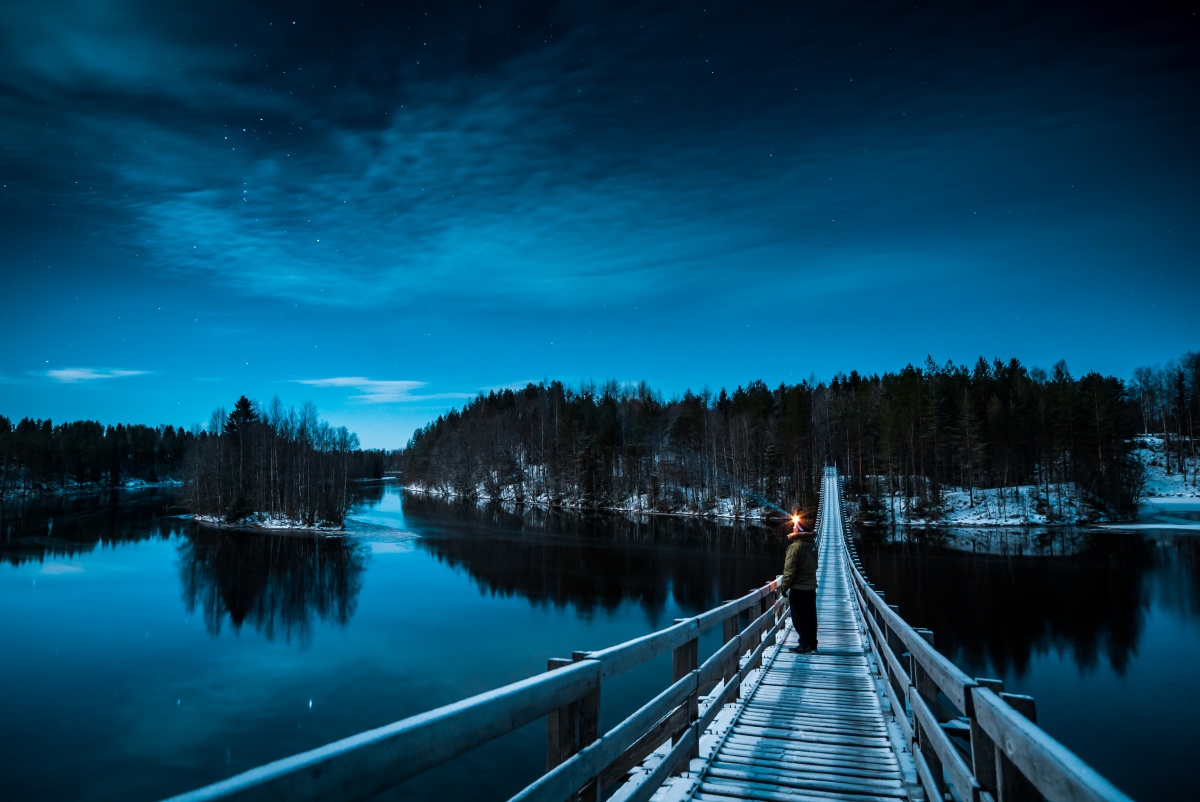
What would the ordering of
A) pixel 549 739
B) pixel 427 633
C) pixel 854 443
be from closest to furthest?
1. pixel 549 739
2. pixel 427 633
3. pixel 854 443

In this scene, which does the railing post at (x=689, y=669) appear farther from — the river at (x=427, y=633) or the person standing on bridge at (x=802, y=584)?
the river at (x=427, y=633)

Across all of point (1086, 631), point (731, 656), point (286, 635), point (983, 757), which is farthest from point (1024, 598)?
point (983, 757)

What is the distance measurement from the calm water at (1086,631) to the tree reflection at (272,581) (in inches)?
982

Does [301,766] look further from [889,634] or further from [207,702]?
[207,702]

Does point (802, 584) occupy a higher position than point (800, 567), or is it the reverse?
point (800, 567)

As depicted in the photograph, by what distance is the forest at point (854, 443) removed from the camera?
71062 millimetres

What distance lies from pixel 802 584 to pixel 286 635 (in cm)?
2285

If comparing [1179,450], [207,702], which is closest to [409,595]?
[207,702]

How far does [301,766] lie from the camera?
1.76m

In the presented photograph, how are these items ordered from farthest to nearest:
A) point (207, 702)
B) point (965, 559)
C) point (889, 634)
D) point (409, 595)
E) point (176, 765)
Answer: point (965, 559) < point (409, 595) < point (207, 702) < point (176, 765) < point (889, 634)

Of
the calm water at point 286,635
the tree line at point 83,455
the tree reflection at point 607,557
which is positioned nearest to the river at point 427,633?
the calm water at point 286,635

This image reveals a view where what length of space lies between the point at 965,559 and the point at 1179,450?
5810 cm

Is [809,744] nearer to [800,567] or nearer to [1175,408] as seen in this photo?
[800,567]

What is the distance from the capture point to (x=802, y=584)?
11312mm
